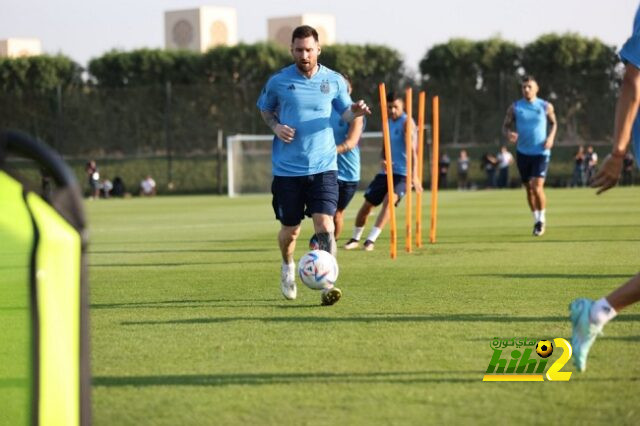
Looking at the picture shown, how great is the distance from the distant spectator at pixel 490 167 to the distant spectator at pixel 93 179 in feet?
48.2

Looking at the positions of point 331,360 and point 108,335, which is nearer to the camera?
point 331,360

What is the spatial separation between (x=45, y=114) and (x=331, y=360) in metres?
44.7

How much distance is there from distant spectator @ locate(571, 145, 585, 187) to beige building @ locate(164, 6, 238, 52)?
86.1 meters

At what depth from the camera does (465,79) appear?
48844mm

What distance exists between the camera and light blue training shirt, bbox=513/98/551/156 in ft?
56.6

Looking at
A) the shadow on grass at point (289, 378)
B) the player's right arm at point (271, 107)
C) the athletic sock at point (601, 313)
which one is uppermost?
the player's right arm at point (271, 107)

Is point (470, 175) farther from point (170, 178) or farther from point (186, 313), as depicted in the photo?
point (186, 313)

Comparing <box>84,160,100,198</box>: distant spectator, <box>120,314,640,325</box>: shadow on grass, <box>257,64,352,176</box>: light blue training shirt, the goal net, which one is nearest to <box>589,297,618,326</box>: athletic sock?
<box>120,314,640,325</box>: shadow on grass

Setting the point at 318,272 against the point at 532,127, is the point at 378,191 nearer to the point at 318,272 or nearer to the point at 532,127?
the point at 532,127

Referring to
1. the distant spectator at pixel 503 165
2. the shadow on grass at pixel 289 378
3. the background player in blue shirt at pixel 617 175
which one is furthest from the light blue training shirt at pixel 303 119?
the distant spectator at pixel 503 165

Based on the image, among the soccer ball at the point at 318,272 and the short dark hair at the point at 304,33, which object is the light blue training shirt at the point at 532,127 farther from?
the soccer ball at the point at 318,272

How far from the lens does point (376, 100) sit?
48.0 meters

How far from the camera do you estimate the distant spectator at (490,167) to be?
146ft

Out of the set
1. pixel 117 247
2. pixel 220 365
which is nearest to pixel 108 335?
pixel 220 365
